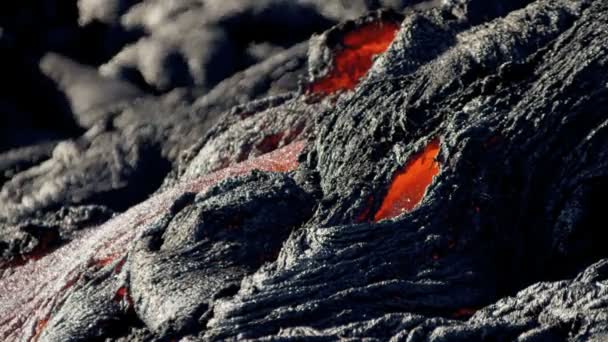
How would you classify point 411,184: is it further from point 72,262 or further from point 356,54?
point 356,54

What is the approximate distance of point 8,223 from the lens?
2238cm

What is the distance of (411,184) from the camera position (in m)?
10.3

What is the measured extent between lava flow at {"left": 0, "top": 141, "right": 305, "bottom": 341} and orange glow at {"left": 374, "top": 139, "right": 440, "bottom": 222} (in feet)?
7.80

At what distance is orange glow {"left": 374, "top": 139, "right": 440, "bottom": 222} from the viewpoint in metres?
10.1

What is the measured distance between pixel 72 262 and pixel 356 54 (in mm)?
6556

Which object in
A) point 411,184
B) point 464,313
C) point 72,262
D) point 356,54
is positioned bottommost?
point 464,313

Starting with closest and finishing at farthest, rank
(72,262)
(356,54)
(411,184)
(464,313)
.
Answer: (464,313) < (411,184) < (72,262) < (356,54)

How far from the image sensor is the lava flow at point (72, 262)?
42.3 feet

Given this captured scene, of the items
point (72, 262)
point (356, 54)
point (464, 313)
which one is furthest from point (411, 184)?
point (356, 54)

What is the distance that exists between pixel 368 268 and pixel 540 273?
1.56 meters

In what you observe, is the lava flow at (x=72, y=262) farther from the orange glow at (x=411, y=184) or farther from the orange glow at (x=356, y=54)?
the orange glow at (x=356, y=54)

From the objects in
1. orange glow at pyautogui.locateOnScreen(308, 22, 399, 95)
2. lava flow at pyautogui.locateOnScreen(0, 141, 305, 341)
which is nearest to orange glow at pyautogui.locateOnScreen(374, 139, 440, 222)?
lava flow at pyautogui.locateOnScreen(0, 141, 305, 341)

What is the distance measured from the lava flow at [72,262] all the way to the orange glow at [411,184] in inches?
93.6

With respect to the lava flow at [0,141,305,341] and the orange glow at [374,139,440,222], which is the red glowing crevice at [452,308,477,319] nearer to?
the orange glow at [374,139,440,222]
